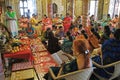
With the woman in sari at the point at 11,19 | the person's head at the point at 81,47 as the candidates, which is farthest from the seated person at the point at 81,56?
the woman in sari at the point at 11,19

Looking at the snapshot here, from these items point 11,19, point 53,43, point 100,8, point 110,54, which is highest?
point 100,8

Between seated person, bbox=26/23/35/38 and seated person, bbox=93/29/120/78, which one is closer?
seated person, bbox=93/29/120/78

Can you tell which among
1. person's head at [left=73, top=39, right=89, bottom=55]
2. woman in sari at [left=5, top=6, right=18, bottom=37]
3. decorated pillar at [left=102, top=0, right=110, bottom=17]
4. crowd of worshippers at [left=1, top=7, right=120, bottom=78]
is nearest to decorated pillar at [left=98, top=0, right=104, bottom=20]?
decorated pillar at [left=102, top=0, right=110, bottom=17]

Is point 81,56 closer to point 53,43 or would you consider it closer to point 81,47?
point 81,47

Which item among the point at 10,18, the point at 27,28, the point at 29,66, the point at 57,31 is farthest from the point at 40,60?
the point at 27,28

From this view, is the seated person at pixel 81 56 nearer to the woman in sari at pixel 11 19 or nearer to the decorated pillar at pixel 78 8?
the woman in sari at pixel 11 19

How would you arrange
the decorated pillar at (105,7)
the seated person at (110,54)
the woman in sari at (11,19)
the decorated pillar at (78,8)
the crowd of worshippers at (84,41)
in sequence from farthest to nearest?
the decorated pillar at (78,8), the decorated pillar at (105,7), the woman in sari at (11,19), the seated person at (110,54), the crowd of worshippers at (84,41)

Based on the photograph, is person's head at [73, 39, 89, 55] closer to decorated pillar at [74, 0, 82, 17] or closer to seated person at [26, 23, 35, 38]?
seated person at [26, 23, 35, 38]

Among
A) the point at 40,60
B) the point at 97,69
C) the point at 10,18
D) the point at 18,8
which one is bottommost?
the point at 40,60

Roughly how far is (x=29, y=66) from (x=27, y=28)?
4.68 metres

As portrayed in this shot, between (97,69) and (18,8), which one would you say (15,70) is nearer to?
(97,69)

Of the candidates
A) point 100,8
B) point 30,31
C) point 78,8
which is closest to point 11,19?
point 30,31

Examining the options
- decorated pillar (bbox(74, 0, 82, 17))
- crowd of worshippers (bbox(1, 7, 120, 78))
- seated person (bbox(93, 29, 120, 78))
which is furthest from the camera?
decorated pillar (bbox(74, 0, 82, 17))

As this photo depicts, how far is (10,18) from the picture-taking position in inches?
246
